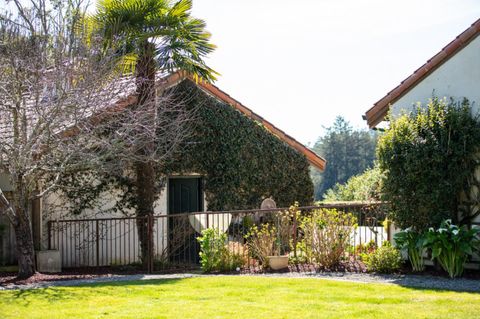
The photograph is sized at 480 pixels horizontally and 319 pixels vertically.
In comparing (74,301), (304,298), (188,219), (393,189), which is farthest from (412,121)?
(74,301)

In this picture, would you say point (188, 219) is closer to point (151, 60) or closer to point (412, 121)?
point (151, 60)

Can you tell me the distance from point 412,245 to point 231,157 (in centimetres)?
689

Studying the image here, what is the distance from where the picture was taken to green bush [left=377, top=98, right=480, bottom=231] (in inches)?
464

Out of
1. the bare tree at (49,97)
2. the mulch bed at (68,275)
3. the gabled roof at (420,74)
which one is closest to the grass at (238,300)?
the mulch bed at (68,275)

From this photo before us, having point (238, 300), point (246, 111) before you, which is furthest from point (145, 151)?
point (238, 300)

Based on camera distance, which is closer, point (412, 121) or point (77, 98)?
point (77, 98)

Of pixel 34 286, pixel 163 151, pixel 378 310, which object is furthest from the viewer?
pixel 163 151

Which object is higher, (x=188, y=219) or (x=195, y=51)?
(x=195, y=51)

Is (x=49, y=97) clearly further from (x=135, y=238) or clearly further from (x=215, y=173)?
(x=215, y=173)

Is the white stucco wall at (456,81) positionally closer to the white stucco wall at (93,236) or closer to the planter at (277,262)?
the planter at (277,262)

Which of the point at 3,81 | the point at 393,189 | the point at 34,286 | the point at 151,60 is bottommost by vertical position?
the point at 34,286

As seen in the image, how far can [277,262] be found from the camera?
12.6 metres

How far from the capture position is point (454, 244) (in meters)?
11.4

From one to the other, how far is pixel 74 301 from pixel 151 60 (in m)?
6.76
